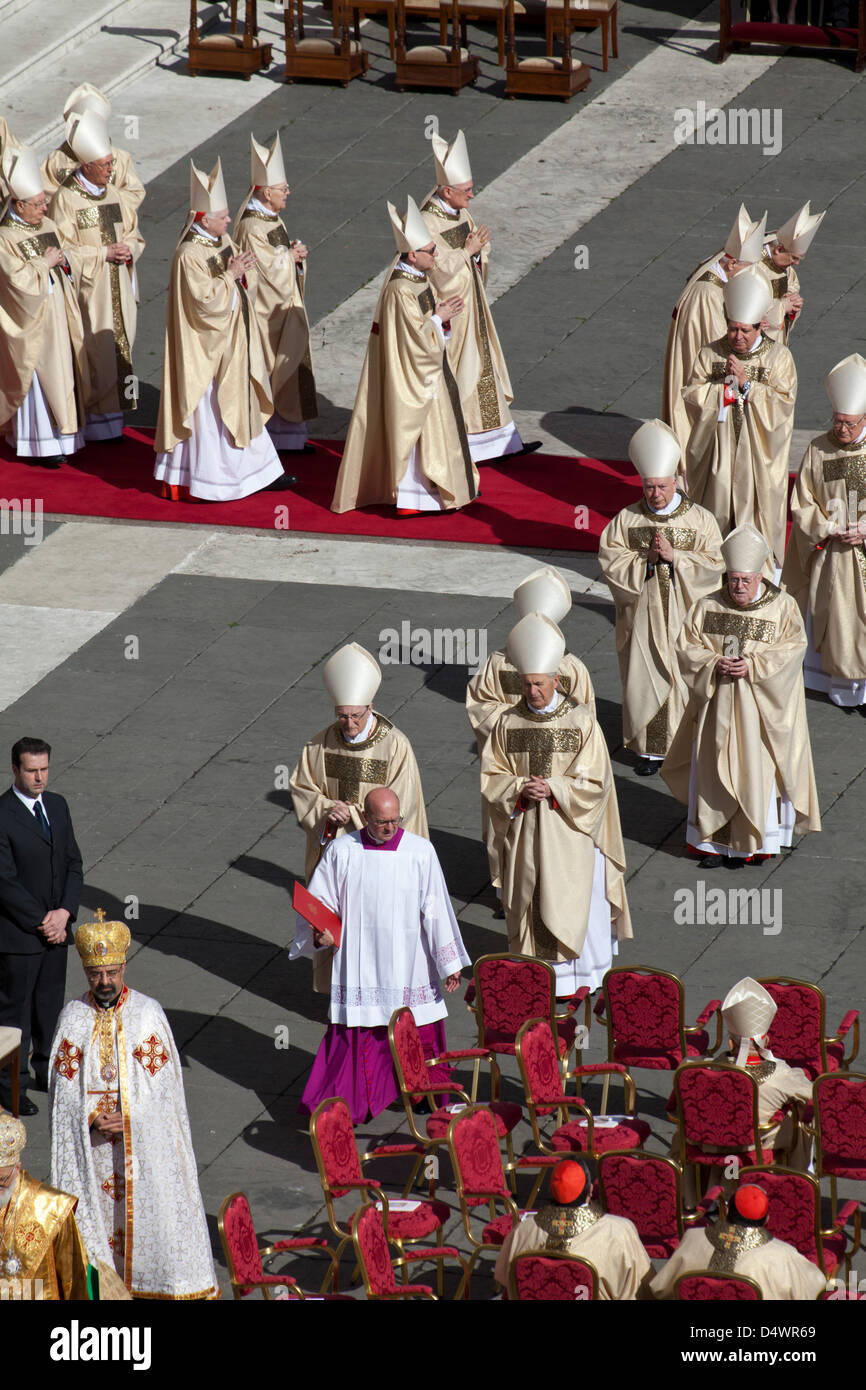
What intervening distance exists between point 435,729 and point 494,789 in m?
2.29

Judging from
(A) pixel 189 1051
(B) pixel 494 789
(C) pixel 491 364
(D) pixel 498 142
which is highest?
(D) pixel 498 142

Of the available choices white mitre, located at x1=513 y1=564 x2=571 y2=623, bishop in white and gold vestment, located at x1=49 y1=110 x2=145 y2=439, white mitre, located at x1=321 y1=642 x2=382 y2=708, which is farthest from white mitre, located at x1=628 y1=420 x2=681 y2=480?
bishop in white and gold vestment, located at x1=49 y1=110 x2=145 y2=439

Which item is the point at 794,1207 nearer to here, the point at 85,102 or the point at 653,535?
the point at 653,535

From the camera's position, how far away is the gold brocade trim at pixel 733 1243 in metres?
8.33

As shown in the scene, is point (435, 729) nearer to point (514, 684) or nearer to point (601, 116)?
point (514, 684)

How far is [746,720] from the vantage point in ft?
41.7

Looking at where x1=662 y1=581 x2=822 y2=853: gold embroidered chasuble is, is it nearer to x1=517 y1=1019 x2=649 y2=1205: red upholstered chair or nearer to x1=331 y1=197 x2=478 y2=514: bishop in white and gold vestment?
x1=517 y1=1019 x2=649 y2=1205: red upholstered chair

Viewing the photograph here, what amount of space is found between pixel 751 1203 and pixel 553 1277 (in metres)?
0.72

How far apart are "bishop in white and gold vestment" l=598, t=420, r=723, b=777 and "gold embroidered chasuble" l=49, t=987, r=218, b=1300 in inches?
197

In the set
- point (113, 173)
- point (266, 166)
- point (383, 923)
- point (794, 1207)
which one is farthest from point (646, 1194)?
point (113, 173)

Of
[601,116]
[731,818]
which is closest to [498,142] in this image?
[601,116]

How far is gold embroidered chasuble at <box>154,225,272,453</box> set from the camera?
16.8 m

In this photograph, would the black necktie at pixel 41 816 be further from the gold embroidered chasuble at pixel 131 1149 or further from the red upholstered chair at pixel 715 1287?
the red upholstered chair at pixel 715 1287

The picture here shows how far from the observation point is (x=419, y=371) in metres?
16.4
